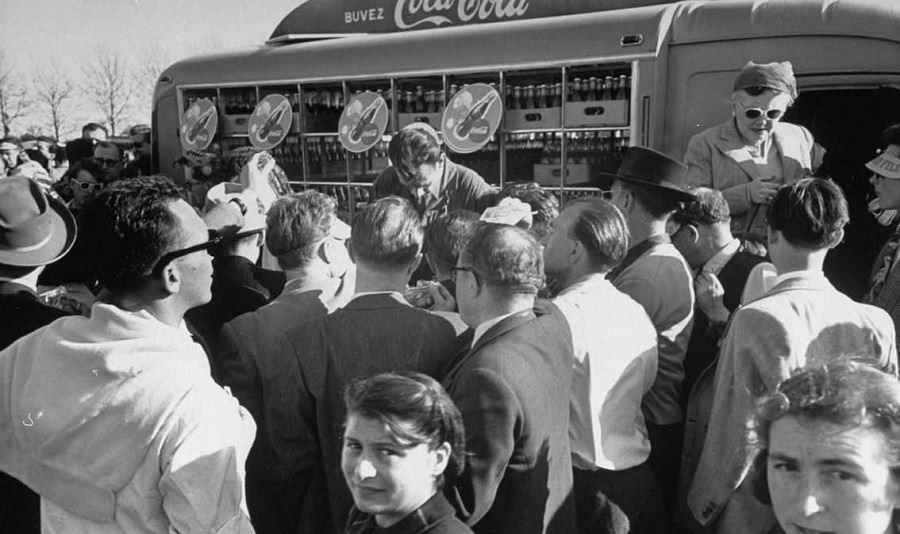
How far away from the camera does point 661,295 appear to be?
294cm

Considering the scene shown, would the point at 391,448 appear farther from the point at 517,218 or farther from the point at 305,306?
the point at 517,218

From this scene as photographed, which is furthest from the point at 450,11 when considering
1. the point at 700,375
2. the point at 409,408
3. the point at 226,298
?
the point at 409,408

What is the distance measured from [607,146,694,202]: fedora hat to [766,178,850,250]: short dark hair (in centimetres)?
72

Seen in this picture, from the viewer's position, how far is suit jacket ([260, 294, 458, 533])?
2293 mm

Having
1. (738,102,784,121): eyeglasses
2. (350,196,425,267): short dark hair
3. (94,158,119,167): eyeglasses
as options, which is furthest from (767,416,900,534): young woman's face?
(94,158,119,167): eyeglasses

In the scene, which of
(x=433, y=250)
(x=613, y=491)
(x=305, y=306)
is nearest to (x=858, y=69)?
(x=433, y=250)

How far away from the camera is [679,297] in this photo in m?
2.96

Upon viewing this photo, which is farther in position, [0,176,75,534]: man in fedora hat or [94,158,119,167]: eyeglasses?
[94,158,119,167]: eyeglasses

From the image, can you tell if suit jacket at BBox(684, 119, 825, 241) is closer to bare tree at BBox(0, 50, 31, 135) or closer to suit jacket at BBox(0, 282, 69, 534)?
suit jacket at BBox(0, 282, 69, 534)

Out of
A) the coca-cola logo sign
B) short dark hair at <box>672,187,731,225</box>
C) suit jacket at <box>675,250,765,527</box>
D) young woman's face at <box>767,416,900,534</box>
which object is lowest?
suit jacket at <box>675,250,765,527</box>

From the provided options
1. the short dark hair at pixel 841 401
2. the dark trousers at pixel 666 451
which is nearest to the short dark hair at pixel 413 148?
the dark trousers at pixel 666 451

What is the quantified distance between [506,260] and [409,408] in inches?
23.9

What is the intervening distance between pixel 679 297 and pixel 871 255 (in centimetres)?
297

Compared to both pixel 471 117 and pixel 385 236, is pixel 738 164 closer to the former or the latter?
pixel 471 117
